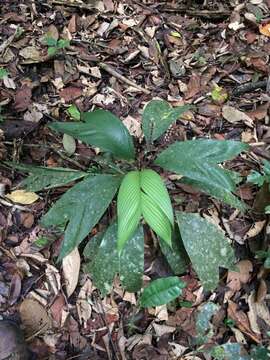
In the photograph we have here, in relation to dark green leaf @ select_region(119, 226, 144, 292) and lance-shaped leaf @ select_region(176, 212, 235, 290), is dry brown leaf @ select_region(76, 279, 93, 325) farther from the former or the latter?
lance-shaped leaf @ select_region(176, 212, 235, 290)

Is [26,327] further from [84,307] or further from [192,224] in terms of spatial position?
[192,224]

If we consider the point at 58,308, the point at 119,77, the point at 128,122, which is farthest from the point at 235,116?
the point at 58,308

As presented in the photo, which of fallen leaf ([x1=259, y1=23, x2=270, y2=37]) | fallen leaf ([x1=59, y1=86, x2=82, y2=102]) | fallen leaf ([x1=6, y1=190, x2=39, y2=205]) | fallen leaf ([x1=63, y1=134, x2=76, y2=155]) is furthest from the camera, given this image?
fallen leaf ([x1=259, y1=23, x2=270, y2=37])

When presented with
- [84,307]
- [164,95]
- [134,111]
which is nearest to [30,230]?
[84,307]

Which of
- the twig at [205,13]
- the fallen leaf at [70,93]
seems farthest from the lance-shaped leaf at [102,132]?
the twig at [205,13]

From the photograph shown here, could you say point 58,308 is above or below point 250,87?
below

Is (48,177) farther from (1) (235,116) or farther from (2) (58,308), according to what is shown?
(1) (235,116)

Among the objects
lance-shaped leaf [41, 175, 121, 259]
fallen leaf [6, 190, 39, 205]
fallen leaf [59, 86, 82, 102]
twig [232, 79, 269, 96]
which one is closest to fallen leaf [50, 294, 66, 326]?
lance-shaped leaf [41, 175, 121, 259]
